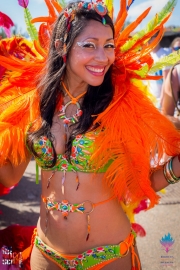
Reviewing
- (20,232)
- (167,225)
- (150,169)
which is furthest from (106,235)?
(167,225)

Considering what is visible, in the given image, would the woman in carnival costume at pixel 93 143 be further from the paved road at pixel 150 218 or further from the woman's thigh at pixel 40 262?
the paved road at pixel 150 218

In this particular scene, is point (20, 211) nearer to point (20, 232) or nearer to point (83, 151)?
point (20, 232)

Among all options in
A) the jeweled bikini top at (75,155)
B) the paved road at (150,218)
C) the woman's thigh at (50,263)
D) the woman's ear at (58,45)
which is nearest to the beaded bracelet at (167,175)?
the jeweled bikini top at (75,155)

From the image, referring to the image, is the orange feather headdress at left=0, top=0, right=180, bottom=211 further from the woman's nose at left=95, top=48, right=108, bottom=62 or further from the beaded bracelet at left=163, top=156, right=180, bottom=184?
the woman's nose at left=95, top=48, right=108, bottom=62

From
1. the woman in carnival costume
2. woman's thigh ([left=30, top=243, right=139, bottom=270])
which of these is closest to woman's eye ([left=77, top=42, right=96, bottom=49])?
the woman in carnival costume

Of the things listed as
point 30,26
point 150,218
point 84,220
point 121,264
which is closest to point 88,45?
point 30,26

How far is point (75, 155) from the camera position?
1570mm

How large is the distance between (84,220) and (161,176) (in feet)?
1.42

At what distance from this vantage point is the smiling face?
154 centimetres

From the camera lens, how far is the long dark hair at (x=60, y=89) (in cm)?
160

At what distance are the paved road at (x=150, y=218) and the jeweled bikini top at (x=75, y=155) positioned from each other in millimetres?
1648

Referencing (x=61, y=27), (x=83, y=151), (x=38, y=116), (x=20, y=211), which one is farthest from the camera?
(x=20, y=211)

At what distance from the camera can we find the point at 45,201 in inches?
65.4

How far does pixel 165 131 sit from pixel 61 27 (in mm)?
755
